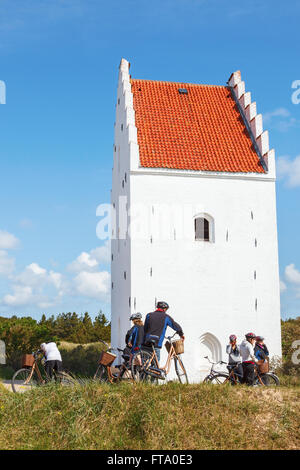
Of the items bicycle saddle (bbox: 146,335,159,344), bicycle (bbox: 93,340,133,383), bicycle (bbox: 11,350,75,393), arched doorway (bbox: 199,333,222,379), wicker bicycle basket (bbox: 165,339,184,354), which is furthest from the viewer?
arched doorway (bbox: 199,333,222,379)

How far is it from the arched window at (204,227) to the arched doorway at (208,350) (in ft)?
12.3

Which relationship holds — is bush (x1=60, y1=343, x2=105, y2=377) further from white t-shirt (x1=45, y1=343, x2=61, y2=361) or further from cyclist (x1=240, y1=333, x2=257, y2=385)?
cyclist (x1=240, y1=333, x2=257, y2=385)

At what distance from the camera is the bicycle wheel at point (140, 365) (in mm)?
12758

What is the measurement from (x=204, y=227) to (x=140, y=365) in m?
10.2

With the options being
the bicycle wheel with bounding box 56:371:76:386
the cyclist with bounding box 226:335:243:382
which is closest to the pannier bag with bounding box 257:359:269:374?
the cyclist with bounding box 226:335:243:382

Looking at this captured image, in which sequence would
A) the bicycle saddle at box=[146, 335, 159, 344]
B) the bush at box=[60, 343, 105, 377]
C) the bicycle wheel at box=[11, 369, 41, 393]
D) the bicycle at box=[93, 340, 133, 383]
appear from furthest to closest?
the bush at box=[60, 343, 105, 377] < the bicycle wheel at box=[11, 369, 41, 393] < the bicycle at box=[93, 340, 133, 383] < the bicycle saddle at box=[146, 335, 159, 344]

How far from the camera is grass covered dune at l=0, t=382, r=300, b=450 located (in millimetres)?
10586

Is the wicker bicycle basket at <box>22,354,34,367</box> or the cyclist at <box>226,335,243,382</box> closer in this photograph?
the cyclist at <box>226,335,243,382</box>

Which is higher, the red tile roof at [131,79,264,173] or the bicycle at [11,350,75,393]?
the red tile roof at [131,79,264,173]

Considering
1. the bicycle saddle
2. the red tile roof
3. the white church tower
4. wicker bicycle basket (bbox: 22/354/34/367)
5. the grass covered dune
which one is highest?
the red tile roof

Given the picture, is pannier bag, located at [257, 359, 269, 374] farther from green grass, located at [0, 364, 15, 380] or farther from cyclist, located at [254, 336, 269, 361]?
green grass, located at [0, 364, 15, 380]

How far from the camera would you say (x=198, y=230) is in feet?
72.2

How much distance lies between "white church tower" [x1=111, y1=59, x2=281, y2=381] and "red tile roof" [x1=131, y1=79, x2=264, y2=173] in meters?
0.05

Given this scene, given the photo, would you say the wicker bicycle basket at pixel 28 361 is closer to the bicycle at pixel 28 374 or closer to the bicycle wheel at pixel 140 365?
the bicycle at pixel 28 374
